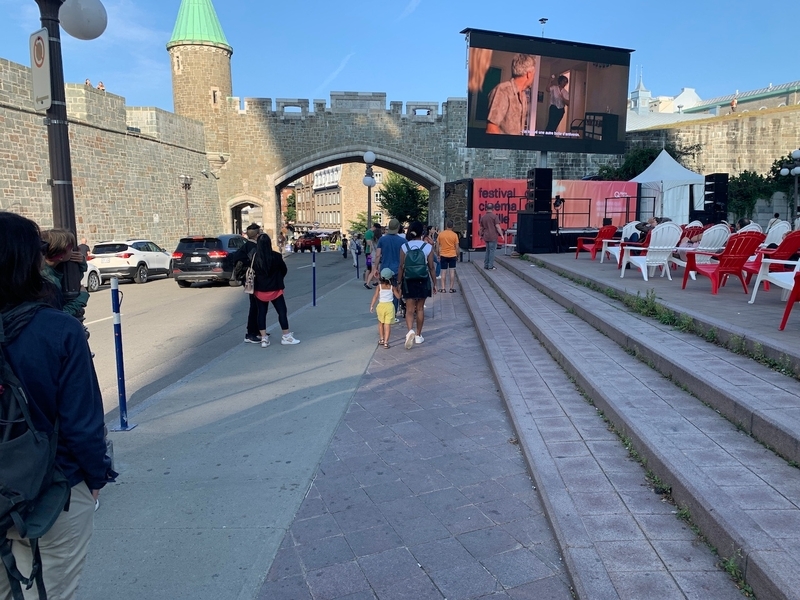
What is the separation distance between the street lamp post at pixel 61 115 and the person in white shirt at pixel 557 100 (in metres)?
19.3

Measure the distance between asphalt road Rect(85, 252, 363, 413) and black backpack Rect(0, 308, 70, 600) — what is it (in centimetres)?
401

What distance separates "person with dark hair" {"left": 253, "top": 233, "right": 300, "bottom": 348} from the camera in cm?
771

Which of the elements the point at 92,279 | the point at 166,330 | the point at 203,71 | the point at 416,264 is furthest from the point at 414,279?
the point at 203,71

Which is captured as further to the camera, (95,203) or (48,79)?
(95,203)

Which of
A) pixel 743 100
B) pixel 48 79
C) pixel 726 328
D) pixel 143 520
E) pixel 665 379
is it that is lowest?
pixel 143 520

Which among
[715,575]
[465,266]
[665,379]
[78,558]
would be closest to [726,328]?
[665,379]

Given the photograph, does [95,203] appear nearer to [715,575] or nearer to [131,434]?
[131,434]

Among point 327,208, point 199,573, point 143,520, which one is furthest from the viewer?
point 327,208

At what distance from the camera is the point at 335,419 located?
16.3 ft

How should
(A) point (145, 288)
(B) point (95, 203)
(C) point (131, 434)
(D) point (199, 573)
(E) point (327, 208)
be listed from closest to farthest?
(D) point (199, 573)
(C) point (131, 434)
(A) point (145, 288)
(B) point (95, 203)
(E) point (327, 208)

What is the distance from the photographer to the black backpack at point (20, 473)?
1.67 meters

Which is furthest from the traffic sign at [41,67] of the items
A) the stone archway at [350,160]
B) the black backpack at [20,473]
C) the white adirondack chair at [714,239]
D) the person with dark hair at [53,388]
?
the stone archway at [350,160]

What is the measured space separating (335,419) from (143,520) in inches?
74.6

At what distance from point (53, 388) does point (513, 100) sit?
2079 centimetres
